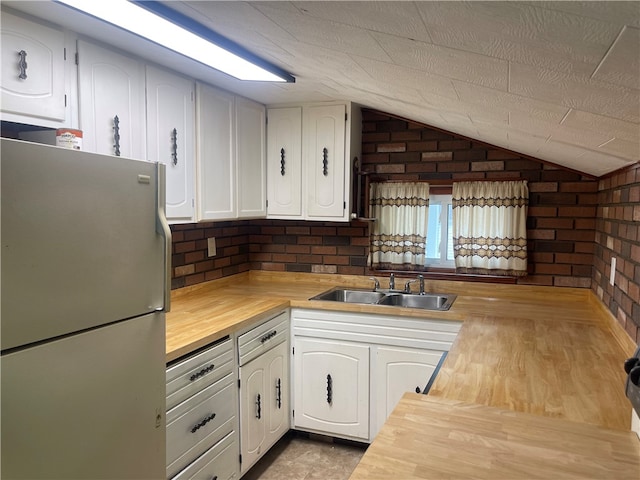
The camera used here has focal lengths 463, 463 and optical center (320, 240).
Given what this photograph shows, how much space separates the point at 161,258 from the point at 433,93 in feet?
3.60

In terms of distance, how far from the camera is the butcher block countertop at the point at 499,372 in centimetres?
115

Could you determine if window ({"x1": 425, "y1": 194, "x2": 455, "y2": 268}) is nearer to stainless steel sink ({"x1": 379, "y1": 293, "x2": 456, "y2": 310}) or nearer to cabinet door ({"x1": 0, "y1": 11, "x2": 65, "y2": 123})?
stainless steel sink ({"x1": 379, "y1": 293, "x2": 456, "y2": 310})

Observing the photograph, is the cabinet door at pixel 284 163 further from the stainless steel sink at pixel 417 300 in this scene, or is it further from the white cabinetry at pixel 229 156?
the stainless steel sink at pixel 417 300

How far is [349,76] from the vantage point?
6.14 ft

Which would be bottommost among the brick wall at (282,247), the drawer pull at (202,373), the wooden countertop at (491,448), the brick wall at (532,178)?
the drawer pull at (202,373)

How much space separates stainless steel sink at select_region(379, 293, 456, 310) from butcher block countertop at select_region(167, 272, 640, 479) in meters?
0.13

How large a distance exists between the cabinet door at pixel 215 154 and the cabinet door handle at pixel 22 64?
100cm

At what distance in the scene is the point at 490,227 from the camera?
9.97 feet

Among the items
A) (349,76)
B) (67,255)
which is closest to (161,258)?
(67,255)

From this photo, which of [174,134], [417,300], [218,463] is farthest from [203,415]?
[417,300]

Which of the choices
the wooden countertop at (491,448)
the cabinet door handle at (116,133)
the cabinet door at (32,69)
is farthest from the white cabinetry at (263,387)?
the cabinet door at (32,69)

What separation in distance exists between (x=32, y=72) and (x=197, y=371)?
133 centimetres

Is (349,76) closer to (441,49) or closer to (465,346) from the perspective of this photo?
(441,49)

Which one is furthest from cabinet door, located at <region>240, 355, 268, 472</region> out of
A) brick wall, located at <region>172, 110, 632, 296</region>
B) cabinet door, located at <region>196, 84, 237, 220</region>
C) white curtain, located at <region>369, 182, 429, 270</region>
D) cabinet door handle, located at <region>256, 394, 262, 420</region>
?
white curtain, located at <region>369, 182, 429, 270</region>
